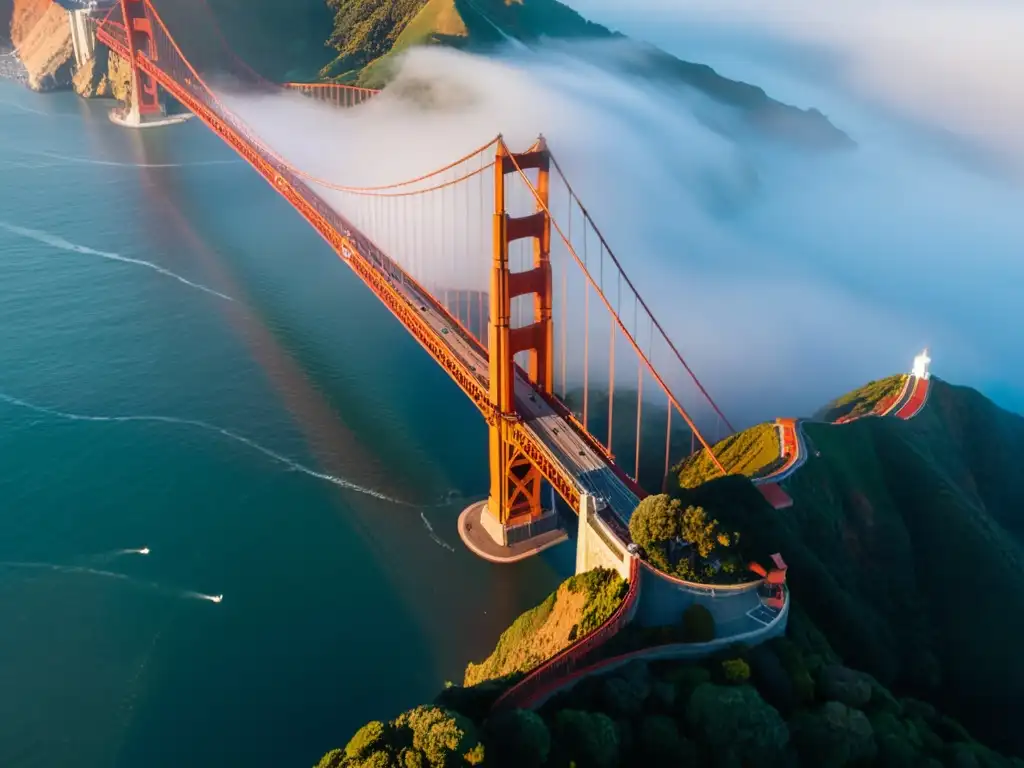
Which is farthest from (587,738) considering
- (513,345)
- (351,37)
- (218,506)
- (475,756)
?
(351,37)

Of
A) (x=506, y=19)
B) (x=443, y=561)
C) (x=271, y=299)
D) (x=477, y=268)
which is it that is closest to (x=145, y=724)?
(x=443, y=561)

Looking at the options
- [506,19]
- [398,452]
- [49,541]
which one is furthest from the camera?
[506,19]

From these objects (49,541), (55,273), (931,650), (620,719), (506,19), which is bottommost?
(931,650)

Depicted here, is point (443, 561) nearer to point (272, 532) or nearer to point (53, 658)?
point (272, 532)

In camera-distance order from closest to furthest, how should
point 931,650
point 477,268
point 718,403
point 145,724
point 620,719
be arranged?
point 620,719, point 145,724, point 931,650, point 718,403, point 477,268

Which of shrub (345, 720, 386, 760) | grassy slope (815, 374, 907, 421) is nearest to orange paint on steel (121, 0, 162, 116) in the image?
grassy slope (815, 374, 907, 421)

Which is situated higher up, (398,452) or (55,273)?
(55,273)

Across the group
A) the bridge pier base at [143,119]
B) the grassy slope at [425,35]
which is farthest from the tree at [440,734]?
the grassy slope at [425,35]

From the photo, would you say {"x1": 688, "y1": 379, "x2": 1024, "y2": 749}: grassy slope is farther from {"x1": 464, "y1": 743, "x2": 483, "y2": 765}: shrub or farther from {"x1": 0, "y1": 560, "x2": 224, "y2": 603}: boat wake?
{"x1": 0, "y1": 560, "x2": 224, "y2": 603}: boat wake
